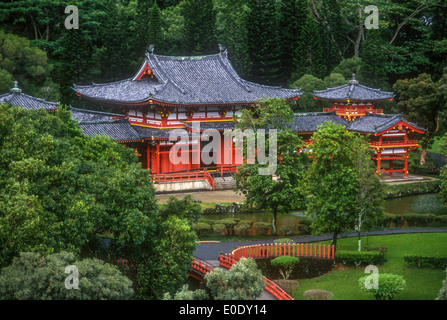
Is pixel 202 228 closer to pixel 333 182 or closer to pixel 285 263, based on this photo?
pixel 285 263

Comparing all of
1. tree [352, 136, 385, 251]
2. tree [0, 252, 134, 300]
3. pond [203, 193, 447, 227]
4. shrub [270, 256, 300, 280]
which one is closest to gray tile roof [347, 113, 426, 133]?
pond [203, 193, 447, 227]

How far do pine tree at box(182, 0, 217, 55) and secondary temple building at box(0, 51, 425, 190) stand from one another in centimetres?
1675

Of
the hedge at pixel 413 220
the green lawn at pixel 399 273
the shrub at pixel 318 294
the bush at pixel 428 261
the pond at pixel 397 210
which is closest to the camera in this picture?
the shrub at pixel 318 294

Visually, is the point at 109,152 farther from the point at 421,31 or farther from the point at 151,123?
the point at 421,31

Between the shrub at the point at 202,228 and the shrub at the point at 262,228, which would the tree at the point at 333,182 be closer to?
the shrub at the point at 262,228

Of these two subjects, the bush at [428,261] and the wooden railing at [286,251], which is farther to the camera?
the wooden railing at [286,251]

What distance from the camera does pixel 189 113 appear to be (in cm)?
5531

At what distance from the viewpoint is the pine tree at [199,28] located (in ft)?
251

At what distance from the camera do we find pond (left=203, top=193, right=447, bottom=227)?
4603 centimetres

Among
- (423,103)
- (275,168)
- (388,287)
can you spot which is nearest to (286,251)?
(275,168)

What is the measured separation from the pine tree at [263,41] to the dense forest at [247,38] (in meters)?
0.12

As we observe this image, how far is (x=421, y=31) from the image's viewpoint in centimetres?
8562

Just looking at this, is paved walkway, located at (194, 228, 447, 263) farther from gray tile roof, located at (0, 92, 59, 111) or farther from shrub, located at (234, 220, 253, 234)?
gray tile roof, located at (0, 92, 59, 111)

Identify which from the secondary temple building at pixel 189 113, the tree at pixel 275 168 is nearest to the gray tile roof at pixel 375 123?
the secondary temple building at pixel 189 113
